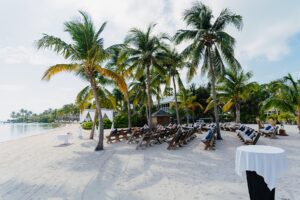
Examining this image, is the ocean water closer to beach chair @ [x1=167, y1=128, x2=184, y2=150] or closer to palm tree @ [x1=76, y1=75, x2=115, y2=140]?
palm tree @ [x1=76, y1=75, x2=115, y2=140]

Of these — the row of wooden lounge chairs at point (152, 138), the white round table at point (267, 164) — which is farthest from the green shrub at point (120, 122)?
the white round table at point (267, 164)

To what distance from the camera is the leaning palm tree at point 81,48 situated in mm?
9719

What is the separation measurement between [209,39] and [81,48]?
7634mm

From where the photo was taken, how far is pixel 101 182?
17.4 feet

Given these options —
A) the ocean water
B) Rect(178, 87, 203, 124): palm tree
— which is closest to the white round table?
Rect(178, 87, 203, 124): palm tree

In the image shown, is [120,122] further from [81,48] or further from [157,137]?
[81,48]

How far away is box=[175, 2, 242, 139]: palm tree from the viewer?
12.4 m

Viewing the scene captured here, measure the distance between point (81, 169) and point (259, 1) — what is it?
10.8 meters

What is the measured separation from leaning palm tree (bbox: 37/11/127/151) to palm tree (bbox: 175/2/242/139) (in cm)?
542

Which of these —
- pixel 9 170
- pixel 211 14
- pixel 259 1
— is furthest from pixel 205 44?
pixel 9 170

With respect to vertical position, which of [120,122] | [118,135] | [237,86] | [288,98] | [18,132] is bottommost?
[18,132]

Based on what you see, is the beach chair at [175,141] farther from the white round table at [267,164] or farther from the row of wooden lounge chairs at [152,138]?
the white round table at [267,164]

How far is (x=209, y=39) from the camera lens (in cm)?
1297

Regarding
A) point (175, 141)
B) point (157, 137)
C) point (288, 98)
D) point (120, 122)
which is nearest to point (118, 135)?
point (157, 137)
